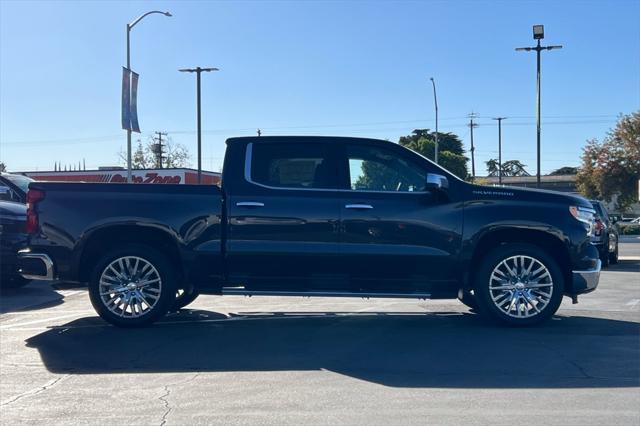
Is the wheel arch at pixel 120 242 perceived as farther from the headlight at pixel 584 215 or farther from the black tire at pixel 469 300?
the headlight at pixel 584 215

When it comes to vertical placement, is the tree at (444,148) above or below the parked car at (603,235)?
above

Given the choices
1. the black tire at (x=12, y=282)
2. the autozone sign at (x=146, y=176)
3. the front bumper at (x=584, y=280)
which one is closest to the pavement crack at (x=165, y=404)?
the front bumper at (x=584, y=280)

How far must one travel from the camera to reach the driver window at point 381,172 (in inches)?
306

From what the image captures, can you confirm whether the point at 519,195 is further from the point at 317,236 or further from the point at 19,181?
the point at 19,181

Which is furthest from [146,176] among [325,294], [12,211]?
[325,294]

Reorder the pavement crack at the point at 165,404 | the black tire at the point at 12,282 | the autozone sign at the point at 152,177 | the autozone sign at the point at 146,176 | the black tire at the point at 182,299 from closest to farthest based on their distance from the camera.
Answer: the pavement crack at the point at 165,404 → the black tire at the point at 182,299 → the black tire at the point at 12,282 → the autozone sign at the point at 152,177 → the autozone sign at the point at 146,176

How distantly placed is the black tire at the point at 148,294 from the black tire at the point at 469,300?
130 inches

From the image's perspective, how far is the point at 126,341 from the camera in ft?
23.5

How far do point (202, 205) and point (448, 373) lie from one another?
326cm

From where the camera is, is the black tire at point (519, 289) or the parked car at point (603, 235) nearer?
the black tire at point (519, 289)

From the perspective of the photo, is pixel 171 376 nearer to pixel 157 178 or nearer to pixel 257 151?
pixel 257 151

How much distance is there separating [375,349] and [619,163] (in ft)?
154

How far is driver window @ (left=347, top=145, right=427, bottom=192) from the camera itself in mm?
7773

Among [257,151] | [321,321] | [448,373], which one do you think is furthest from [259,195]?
[448,373]
